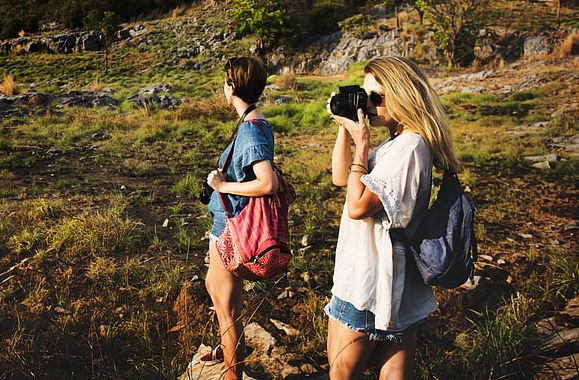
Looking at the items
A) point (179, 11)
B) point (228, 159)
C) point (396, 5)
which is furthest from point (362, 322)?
point (179, 11)

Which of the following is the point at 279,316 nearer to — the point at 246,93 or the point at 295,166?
the point at 246,93

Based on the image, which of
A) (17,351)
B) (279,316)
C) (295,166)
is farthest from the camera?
(295,166)

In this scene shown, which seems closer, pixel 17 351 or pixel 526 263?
pixel 17 351

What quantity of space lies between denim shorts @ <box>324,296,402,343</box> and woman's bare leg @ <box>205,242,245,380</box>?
683 mm

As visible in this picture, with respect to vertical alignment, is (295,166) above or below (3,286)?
below

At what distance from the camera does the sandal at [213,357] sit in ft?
8.71

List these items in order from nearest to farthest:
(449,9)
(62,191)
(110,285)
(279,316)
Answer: (279,316)
(110,285)
(62,191)
(449,9)

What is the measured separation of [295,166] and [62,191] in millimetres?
3320

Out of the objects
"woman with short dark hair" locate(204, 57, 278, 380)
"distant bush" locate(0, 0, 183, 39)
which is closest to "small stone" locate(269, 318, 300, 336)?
"woman with short dark hair" locate(204, 57, 278, 380)

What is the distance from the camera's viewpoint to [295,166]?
7250 mm

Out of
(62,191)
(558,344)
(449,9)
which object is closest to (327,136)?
(62,191)

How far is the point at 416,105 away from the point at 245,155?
0.78 meters

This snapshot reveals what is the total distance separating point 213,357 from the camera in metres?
2.66

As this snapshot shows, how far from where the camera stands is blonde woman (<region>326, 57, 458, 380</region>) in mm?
1593
